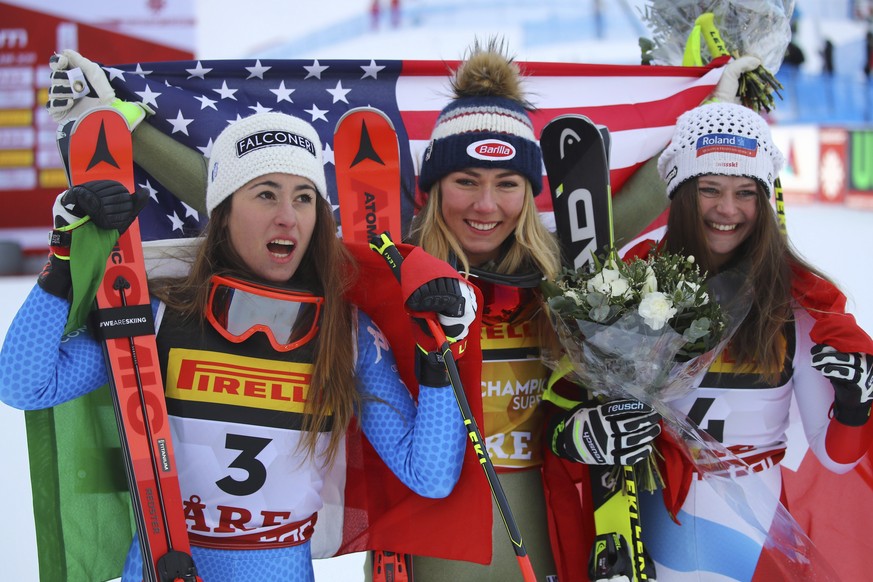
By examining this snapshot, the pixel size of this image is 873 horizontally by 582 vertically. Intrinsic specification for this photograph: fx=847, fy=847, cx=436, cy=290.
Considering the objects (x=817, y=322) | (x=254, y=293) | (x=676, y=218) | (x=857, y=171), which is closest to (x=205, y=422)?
(x=254, y=293)

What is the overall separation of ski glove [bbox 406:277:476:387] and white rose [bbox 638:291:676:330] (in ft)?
1.29

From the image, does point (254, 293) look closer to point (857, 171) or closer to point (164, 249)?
point (164, 249)

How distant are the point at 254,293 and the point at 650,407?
1012 mm

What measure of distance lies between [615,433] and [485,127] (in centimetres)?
89

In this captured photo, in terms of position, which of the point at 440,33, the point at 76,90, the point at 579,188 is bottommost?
the point at 579,188

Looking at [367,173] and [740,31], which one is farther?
[740,31]

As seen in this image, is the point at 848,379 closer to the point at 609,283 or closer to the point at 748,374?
the point at 748,374

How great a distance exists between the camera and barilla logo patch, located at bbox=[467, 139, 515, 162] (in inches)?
90.3

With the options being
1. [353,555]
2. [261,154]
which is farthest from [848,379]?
[353,555]

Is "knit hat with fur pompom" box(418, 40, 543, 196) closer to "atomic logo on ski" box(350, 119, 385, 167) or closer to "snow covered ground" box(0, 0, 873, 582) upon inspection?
"atomic logo on ski" box(350, 119, 385, 167)

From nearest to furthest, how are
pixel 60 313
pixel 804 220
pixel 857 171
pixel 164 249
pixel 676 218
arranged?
1. pixel 60 313
2. pixel 164 249
3. pixel 676 218
4. pixel 804 220
5. pixel 857 171

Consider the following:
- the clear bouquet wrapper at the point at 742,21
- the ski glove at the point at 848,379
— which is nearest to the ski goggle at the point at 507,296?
the ski glove at the point at 848,379

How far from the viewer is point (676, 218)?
7.86 ft

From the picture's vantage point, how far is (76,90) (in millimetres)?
2416
